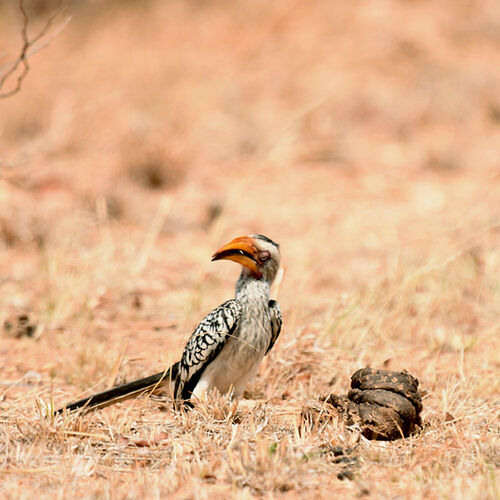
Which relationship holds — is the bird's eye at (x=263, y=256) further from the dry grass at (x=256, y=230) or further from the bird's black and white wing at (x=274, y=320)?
A: the dry grass at (x=256, y=230)

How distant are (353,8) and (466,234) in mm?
7986

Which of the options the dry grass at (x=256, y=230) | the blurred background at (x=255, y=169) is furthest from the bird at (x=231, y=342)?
the blurred background at (x=255, y=169)

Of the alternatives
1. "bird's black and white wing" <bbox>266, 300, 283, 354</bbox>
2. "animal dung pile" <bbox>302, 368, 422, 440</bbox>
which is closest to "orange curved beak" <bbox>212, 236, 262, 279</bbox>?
"bird's black and white wing" <bbox>266, 300, 283, 354</bbox>

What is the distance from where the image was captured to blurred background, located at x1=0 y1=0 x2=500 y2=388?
525cm

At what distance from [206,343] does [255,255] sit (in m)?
0.50

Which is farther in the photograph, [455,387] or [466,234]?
[466,234]

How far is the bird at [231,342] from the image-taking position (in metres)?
3.52

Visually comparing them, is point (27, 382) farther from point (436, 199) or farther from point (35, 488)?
point (436, 199)

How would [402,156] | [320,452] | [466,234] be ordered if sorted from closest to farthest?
1. [320,452]
2. [466,234]
3. [402,156]

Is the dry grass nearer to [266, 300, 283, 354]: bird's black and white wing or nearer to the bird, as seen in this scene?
the bird

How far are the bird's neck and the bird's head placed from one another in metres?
0.03

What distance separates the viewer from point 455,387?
373 centimetres

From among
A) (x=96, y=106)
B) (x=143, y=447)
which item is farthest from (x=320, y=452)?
(x=96, y=106)

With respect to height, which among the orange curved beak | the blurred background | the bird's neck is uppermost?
the orange curved beak
